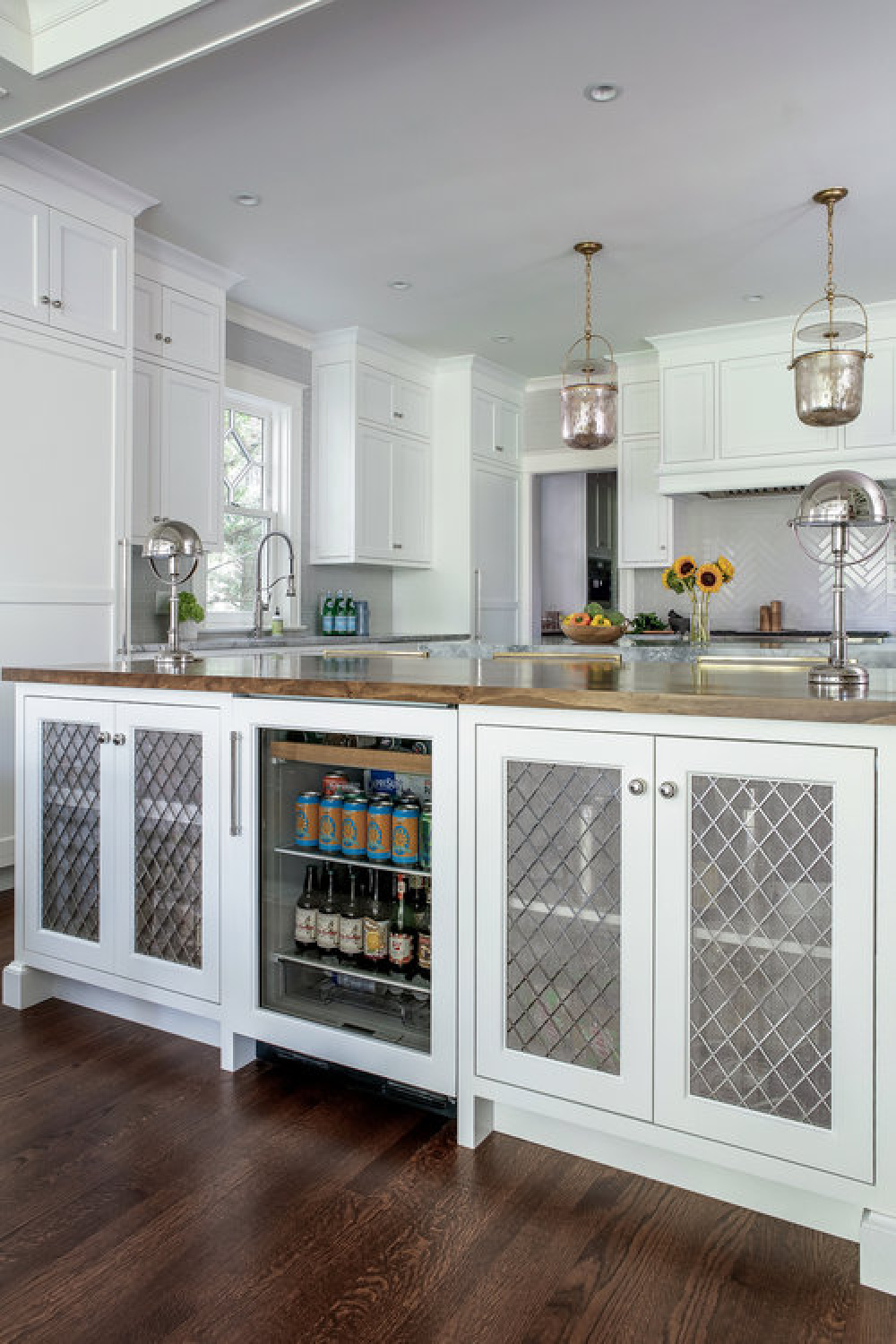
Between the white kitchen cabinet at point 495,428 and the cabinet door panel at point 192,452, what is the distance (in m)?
2.12

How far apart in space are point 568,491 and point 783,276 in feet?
10.8

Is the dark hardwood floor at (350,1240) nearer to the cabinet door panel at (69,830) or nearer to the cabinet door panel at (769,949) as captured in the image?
the cabinet door panel at (769,949)

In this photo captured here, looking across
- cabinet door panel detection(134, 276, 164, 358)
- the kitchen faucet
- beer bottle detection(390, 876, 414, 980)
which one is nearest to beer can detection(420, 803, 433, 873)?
beer bottle detection(390, 876, 414, 980)

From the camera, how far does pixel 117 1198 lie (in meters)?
1.57

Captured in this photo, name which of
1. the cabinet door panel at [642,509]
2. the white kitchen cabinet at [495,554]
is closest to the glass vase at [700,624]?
the cabinet door panel at [642,509]

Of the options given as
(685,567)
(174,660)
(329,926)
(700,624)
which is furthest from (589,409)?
(329,926)

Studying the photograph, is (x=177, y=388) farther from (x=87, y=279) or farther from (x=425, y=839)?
(x=425, y=839)

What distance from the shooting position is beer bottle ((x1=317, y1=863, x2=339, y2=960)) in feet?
6.59

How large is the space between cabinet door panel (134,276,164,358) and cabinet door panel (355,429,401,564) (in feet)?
4.97

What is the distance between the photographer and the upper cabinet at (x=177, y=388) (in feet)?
13.8

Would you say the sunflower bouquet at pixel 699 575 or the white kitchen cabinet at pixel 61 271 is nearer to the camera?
the white kitchen cabinet at pixel 61 271

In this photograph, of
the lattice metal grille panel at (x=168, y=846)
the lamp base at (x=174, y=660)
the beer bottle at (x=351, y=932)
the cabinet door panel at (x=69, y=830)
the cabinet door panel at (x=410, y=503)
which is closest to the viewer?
the beer bottle at (x=351, y=932)

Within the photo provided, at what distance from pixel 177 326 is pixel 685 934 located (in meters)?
3.87

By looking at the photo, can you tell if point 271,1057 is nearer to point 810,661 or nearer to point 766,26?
point 810,661
